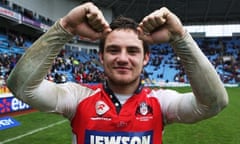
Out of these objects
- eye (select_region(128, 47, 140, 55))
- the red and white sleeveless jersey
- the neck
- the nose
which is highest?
eye (select_region(128, 47, 140, 55))

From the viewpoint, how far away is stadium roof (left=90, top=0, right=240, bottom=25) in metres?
49.1

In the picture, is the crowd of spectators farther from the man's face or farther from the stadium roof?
the man's face

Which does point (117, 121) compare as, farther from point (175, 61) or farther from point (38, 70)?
point (175, 61)

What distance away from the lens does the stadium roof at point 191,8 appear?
4912 centimetres

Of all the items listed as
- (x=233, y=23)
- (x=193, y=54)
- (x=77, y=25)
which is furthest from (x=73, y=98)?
(x=233, y=23)

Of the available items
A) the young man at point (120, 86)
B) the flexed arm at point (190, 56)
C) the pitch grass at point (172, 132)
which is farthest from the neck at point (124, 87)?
the pitch grass at point (172, 132)

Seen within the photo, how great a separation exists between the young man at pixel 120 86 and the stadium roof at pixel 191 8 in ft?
145

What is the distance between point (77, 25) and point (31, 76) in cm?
42

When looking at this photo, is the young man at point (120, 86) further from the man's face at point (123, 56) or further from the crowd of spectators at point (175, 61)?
the crowd of spectators at point (175, 61)

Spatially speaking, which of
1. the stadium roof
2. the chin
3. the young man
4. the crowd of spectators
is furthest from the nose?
the stadium roof

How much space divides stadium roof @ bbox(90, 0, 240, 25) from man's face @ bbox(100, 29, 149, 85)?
44.2m

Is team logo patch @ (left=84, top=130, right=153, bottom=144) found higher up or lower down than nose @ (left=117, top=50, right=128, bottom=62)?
lower down

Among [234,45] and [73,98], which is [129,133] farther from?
[234,45]

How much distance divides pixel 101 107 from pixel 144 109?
29 centimetres
